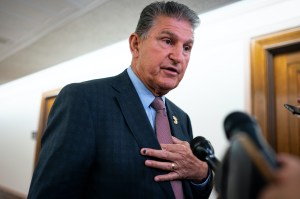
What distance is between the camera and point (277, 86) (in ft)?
5.93

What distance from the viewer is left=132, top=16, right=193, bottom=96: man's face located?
3.28 ft

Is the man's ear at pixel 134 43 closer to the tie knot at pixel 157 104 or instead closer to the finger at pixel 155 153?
the tie knot at pixel 157 104

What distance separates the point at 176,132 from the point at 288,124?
109cm

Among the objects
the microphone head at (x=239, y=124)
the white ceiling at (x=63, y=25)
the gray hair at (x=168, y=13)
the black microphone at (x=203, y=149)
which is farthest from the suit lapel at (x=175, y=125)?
the white ceiling at (x=63, y=25)

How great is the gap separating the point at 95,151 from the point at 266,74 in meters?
1.44

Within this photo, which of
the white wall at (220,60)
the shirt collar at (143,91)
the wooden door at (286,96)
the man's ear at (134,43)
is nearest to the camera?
the shirt collar at (143,91)

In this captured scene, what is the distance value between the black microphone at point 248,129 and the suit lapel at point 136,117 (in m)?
0.62

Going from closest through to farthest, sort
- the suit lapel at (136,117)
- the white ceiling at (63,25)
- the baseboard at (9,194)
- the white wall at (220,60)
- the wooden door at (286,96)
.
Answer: the suit lapel at (136,117) → the wooden door at (286,96) → the white wall at (220,60) → the white ceiling at (63,25) → the baseboard at (9,194)

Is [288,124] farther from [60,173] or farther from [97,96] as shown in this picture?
[60,173]

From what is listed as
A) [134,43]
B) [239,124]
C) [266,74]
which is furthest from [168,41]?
[266,74]

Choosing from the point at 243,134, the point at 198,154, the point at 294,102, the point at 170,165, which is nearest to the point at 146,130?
the point at 170,165

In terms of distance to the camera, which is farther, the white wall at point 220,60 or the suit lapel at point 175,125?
the white wall at point 220,60

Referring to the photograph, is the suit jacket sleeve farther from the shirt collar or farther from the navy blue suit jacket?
the shirt collar

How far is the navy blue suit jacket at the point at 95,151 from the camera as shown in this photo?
0.73m
